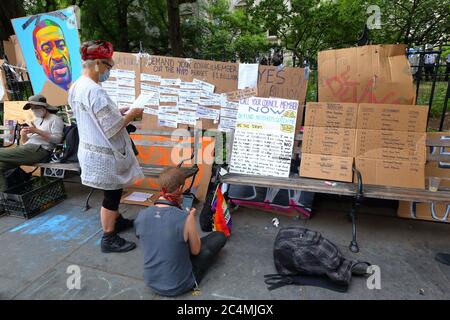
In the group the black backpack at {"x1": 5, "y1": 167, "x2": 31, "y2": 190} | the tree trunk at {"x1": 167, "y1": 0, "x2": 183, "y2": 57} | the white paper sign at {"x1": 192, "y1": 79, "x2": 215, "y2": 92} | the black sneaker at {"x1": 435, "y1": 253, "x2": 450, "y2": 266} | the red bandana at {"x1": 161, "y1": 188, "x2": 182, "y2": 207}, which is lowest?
the black sneaker at {"x1": 435, "y1": 253, "x2": 450, "y2": 266}

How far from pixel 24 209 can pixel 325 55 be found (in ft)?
13.2

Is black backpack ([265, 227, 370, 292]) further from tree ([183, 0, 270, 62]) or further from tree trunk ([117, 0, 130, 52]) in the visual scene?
tree trunk ([117, 0, 130, 52])

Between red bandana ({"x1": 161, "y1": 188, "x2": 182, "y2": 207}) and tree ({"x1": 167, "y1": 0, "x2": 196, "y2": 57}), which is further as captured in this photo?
tree ({"x1": 167, "y1": 0, "x2": 196, "y2": 57})

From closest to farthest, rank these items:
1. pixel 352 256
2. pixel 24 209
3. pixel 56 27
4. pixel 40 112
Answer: pixel 352 256
pixel 24 209
pixel 40 112
pixel 56 27

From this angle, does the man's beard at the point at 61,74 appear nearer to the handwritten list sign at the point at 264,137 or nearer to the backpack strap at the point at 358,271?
the handwritten list sign at the point at 264,137

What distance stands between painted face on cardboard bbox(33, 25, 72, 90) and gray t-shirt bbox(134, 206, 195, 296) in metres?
3.60

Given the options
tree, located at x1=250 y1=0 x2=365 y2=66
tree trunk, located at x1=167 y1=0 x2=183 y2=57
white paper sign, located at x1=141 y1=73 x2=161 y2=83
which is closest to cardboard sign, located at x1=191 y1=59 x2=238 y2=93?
white paper sign, located at x1=141 y1=73 x2=161 y2=83

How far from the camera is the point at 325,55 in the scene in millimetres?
3434

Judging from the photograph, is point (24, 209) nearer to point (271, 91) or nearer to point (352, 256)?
point (271, 91)

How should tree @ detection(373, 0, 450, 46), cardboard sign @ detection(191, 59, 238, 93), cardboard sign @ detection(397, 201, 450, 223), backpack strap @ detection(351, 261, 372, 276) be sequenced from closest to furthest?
backpack strap @ detection(351, 261, 372, 276)
cardboard sign @ detection(397, 201, 450, 223)
cardboard sign @ detection(191, 59, 238, 93)
tree @ detection(373, 0, 450, 46)

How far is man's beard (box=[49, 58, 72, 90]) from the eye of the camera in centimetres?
471

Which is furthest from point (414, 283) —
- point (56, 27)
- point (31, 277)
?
point (56, 27)

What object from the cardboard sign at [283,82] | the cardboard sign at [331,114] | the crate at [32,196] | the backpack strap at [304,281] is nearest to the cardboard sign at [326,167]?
the cardboard sign at [331,114]

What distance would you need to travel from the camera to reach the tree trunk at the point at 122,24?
14.1 meters
